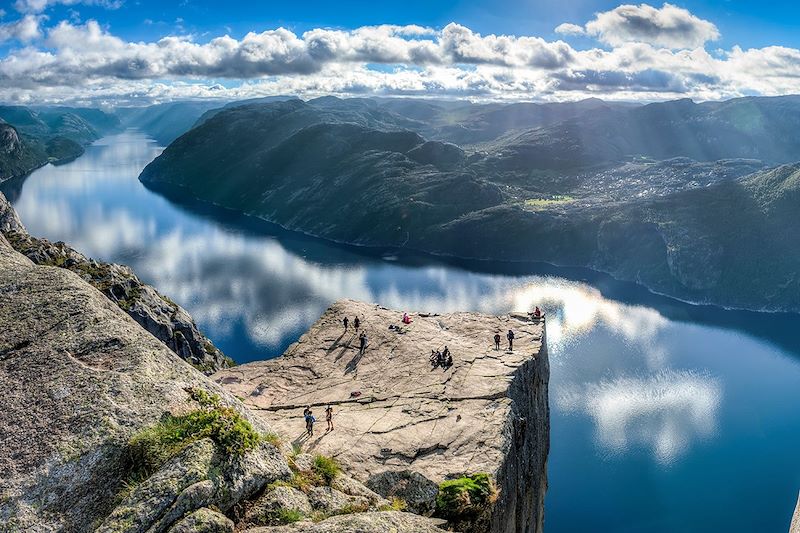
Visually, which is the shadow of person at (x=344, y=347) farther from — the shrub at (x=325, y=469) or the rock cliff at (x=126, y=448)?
the rock cliff at (x=126, y=448)

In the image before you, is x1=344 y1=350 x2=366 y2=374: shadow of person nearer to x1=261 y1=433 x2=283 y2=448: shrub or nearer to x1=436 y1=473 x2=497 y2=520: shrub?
x1=436 y1=473 x2=497 y2=520: shrub

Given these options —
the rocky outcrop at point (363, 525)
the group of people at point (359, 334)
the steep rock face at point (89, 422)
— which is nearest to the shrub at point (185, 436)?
the steep rock face at point (89, 422)

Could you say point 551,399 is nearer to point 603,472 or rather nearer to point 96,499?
point 603,472

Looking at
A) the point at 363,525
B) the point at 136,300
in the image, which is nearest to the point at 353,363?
the point at 363,525

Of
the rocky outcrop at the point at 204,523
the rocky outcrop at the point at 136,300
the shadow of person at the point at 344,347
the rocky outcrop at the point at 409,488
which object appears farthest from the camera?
the rocky outcrop at the point at 136,300

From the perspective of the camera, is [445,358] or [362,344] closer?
[445,358]

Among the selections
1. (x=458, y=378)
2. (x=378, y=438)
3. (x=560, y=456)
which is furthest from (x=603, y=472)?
(x=378, y=438)

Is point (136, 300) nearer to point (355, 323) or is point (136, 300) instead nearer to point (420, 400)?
point (355, 323)
